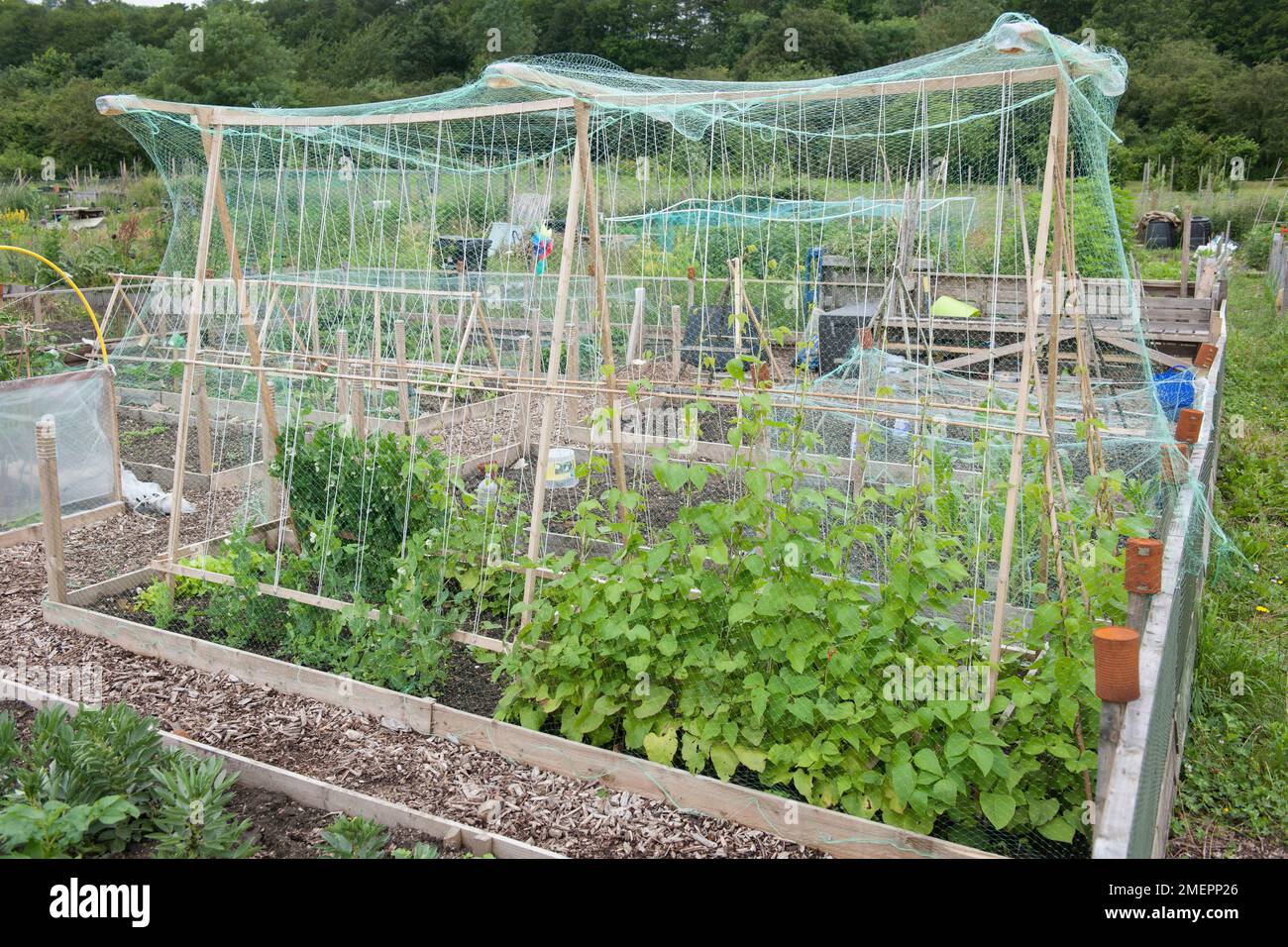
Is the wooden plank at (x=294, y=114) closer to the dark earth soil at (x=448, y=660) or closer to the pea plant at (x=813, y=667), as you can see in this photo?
the pea plant at (x=813, y=667)

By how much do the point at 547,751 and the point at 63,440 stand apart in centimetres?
483

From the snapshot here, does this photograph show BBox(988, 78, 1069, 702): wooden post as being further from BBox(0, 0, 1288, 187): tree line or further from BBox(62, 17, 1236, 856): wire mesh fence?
BBox(0, 0, 1288, 187): tree line

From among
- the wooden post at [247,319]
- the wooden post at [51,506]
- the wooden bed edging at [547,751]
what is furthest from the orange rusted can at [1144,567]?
the wooden post at [51,506]

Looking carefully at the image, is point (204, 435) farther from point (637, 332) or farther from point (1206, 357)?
point (1206, 357)

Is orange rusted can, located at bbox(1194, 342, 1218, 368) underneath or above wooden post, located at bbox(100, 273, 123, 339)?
→ above

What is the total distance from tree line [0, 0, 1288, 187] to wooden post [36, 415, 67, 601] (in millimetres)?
17228

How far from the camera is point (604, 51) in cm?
3791

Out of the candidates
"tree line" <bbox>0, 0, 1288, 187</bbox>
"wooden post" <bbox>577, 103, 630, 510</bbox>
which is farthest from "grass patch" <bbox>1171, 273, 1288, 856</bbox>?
"tree line" <bbox>0, 0, 1288, 187</bbox>

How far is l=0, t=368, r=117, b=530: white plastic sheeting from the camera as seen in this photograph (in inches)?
265

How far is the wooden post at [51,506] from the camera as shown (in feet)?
17.0

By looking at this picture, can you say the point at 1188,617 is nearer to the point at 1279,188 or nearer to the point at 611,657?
the point at 611,657

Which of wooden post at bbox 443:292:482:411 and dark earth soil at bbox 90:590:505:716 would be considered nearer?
dark earth soil at bbox 90:590:505:716

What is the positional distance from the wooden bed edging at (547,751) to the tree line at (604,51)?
58.4 ft
